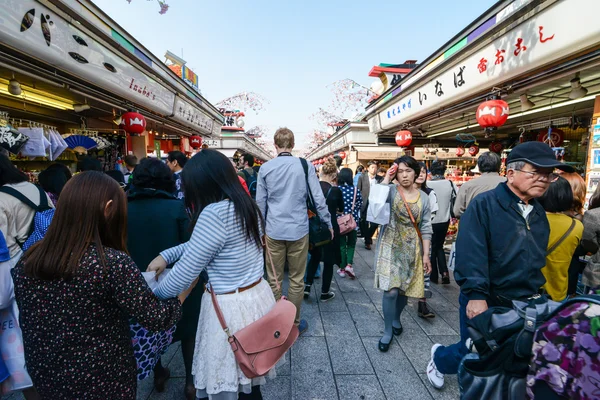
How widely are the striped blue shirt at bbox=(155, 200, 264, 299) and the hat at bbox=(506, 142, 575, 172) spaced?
5.82ft

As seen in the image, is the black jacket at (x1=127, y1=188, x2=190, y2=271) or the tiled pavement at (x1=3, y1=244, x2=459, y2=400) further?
the tiled pavement at (x1=3, y1=244, x2=459, y2=400)

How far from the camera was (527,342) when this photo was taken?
113 cm

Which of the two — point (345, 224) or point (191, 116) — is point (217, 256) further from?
point (191, 116)

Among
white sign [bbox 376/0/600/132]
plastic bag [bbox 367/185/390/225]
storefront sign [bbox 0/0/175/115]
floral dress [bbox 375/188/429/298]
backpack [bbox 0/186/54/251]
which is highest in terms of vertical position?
storefront sign [bbox 0/0/175/115]

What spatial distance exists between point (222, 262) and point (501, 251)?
69.0 inches

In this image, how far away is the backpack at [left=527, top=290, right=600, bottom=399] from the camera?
87 centimetres

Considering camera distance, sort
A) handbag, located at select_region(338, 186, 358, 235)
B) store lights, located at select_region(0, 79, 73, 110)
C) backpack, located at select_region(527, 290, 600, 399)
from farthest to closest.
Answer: store lights, located at select_region(0, 79, 73, 110) < handbag, located at select_region(338, 186, 358, 235) < backpack, located at select_region(527, 290, 600, 399)

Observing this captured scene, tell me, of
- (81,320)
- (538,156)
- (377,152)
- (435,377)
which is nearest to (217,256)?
(81,320)

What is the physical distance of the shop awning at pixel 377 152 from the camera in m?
14.3

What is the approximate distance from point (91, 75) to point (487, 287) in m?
5.09

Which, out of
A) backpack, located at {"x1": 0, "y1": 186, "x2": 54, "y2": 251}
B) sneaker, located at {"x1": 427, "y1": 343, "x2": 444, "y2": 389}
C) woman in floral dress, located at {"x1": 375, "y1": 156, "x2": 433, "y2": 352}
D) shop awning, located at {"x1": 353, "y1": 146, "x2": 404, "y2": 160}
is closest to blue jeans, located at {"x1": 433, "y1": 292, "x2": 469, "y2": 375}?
sneaker, located at {"x1": 427, "y1": 343, "x2": 444, "y2": 389}

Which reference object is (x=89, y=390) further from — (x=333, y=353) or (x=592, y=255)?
(x=592, y=255)

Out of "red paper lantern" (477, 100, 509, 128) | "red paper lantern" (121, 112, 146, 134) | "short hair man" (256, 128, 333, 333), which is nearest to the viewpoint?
"short hair man" (256, 128, 333, 333)

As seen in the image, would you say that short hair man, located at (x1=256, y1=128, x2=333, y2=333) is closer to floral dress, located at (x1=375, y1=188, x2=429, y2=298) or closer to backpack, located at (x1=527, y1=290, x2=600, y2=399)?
floral dress, located at (x1=375, y1=188, x2=429, y2=298)
